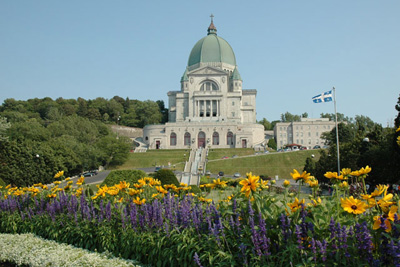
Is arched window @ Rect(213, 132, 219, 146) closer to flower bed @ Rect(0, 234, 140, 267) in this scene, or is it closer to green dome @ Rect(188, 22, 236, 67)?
green dome @ Rect(188, 22, 236, 67)

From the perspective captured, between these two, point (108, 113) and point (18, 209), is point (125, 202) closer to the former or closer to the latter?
point (18, 209)

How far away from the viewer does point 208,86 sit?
80312mm

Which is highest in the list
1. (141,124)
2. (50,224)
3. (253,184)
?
(141,124)

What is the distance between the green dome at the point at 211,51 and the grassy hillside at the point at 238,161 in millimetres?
28617

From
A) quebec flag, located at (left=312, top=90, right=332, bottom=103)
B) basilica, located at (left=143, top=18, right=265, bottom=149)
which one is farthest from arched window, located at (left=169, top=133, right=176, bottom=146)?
quebec flag, located at (left=312, top=90, right=332, bottom=103)

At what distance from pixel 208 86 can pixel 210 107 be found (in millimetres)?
4881

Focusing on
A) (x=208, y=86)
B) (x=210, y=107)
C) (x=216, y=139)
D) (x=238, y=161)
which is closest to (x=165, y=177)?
(x=238, y=161)

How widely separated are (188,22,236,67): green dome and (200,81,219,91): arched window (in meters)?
6.36

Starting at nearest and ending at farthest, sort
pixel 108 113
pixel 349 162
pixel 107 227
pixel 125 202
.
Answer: pixel 107 227 < pixel 125 202 < pixel 349 162 < pixel 108 113

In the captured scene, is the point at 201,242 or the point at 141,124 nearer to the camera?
the point at 201,242

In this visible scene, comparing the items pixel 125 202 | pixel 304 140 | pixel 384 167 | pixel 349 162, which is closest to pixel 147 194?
pixel 125 202

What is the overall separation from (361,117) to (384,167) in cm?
7234

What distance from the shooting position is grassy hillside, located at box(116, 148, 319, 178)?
1854 inches

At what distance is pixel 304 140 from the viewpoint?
8019 centimetres
